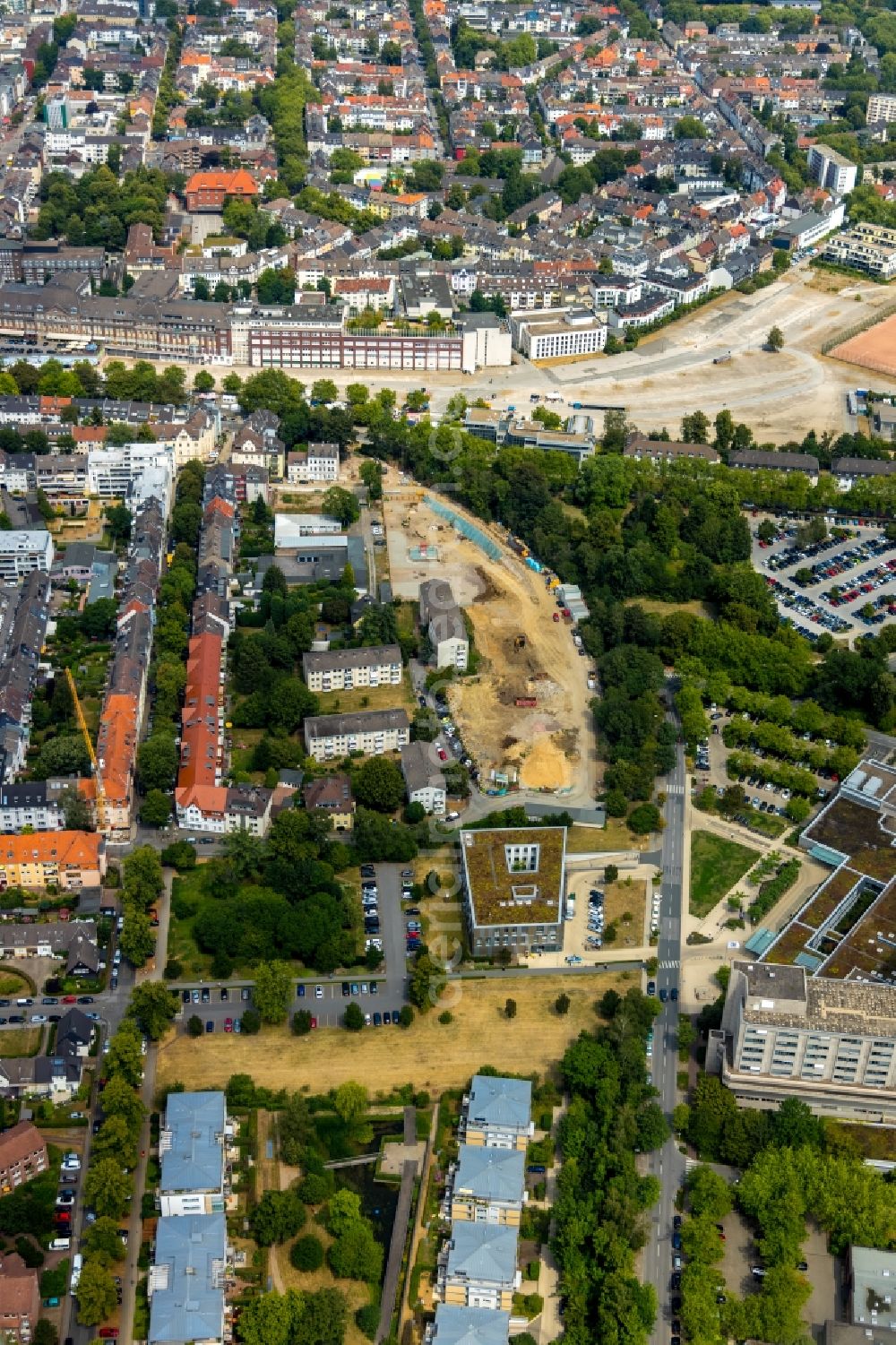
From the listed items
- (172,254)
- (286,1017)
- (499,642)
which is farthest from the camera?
(172,254)

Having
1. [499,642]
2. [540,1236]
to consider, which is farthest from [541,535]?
[540,1236]

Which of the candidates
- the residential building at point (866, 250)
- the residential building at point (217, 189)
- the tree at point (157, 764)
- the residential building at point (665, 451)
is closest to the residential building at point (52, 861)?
the tree at point (157, 764)

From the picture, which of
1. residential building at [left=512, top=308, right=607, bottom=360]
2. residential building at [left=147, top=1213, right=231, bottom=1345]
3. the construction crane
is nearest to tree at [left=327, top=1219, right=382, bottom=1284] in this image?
residential building at [left=147, top=1213, right=231, bottom=1345]

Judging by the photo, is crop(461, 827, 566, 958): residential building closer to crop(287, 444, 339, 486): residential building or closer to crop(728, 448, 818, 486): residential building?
crop(287, 444, 339, 486): residential building

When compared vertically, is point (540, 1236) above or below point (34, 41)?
below

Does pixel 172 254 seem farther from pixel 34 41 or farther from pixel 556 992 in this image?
pixel 556 992
